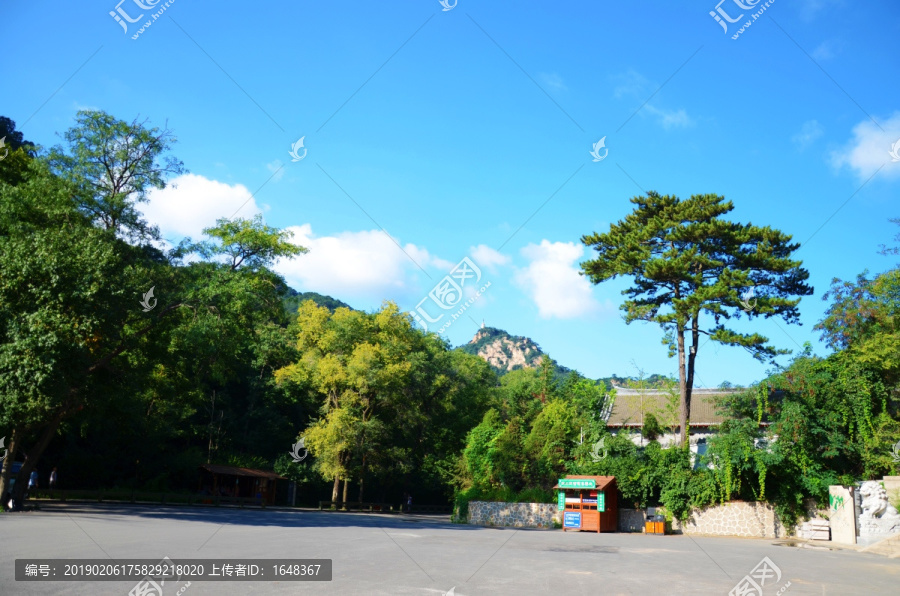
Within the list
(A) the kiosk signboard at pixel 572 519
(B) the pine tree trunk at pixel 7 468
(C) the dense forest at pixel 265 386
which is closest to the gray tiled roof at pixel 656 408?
(C) the dense forest at pixel 265 386

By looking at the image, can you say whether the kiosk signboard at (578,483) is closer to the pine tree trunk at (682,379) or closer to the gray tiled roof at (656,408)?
the pine tree trunk at (682,379)

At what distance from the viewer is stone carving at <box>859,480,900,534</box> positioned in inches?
909

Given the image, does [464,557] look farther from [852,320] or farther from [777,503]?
[852,320]

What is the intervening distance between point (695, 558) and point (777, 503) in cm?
1454

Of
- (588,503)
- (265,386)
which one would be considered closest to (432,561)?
(588,503)

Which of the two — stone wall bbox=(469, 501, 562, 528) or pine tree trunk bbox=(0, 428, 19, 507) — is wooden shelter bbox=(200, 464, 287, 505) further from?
pine tree trunk bbox=(0, 428, 19, 507)

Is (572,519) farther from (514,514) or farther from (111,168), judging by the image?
(111,168)

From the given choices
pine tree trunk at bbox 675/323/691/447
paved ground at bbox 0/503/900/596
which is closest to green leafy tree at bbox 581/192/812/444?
pine tree trunk at bbox 675/323/691/447

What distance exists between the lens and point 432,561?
12328 mm

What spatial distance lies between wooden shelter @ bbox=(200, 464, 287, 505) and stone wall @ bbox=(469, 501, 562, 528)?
12996 mm

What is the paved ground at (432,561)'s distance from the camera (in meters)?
8.91

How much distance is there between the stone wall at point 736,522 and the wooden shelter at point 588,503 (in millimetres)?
3295

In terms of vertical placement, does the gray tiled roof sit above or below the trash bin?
above

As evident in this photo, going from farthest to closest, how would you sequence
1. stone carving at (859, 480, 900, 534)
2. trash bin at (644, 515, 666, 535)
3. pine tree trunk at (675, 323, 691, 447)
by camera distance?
pine tree trunk at (675, 323, 691, 447) → trash bin at (644, 515, 666, 535) → stone carving at (859, 480, 900, 534)
